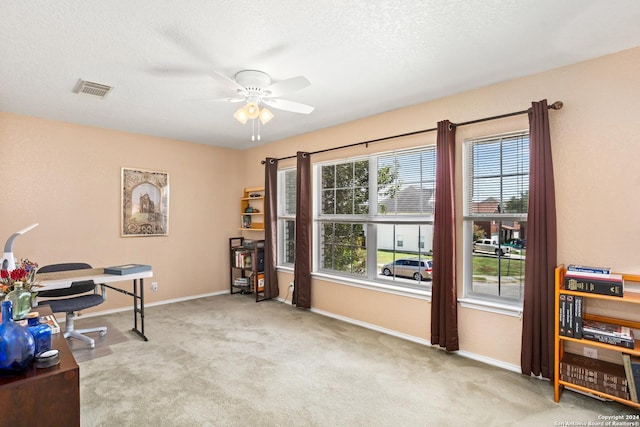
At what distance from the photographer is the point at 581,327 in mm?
2260

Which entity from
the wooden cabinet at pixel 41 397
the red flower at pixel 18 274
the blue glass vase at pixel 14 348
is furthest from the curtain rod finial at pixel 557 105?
the red flower at pixel 18 274

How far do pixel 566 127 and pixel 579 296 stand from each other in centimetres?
131

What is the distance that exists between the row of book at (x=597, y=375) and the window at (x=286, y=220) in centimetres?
364

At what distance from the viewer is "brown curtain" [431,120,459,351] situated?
310 centimetres

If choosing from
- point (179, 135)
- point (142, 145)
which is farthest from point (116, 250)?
point (179, 135)

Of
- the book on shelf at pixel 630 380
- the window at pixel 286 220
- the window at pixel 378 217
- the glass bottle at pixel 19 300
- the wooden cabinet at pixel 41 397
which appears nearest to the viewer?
the wooden cabinet at pixel 41 397

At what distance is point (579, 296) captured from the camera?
2.26 m

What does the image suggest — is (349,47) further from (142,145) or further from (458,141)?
(142,145)

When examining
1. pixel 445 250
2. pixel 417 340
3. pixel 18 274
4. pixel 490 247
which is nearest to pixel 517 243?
pixel 490 247

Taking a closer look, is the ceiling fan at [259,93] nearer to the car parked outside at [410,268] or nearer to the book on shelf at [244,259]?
the car parked outside at [410,268]

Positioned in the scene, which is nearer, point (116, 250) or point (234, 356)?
point (234, 356)

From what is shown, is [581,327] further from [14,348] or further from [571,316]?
[14,348]

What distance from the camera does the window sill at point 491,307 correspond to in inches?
111

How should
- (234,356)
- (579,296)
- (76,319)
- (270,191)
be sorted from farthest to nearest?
(270,191)
(76,319)
(234,356)
(579,296)
